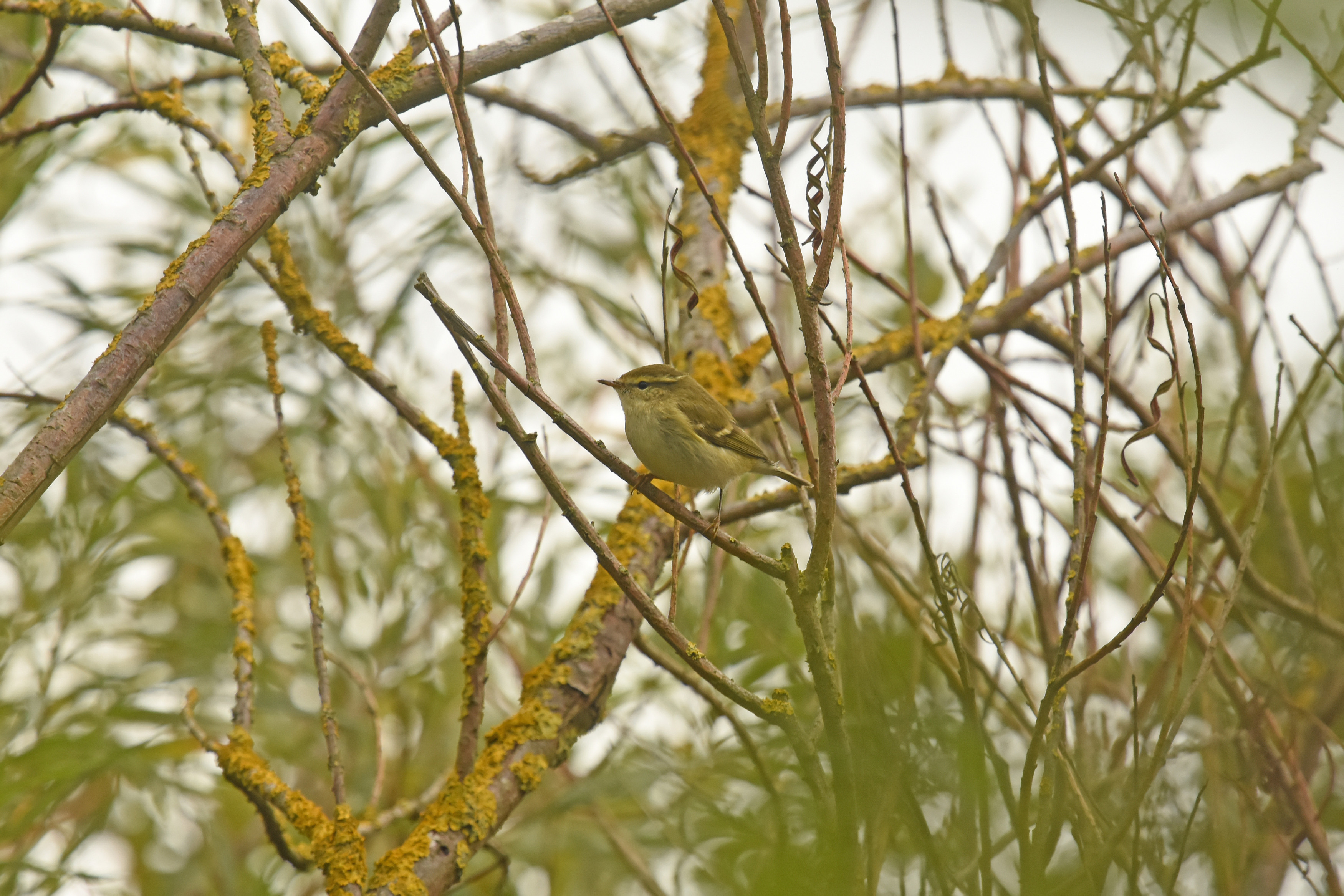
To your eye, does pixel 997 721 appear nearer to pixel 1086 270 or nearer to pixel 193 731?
pixel 1086 270

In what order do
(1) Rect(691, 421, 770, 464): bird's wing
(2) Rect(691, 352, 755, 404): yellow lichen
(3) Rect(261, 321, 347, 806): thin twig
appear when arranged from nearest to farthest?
1. (3) Rect(261, 321, 347, 806): thin twig
2. (2) Rect(691, 352, 755, 404): yellow lichen
3. (1) Rect(691, 421, 770, 464): bird's wing

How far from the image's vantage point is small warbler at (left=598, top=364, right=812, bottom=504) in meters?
2.77

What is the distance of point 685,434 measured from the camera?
2.87m

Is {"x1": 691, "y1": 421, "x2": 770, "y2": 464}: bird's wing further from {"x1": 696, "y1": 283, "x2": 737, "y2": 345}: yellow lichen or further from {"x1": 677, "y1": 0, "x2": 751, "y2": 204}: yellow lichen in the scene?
{"x1": 677, "y1": 0, "x2": 751, "y2": 204}: yellow lichen

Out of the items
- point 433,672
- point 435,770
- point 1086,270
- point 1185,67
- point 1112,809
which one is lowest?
point 1112,809

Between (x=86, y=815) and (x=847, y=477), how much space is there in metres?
3.23

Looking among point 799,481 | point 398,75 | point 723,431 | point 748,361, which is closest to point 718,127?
point 748,361

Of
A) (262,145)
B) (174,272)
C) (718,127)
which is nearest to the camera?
(174,272)

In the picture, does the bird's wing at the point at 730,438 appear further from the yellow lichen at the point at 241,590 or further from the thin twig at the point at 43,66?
the thin twig at the point at 43,66

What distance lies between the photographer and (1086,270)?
2865mm

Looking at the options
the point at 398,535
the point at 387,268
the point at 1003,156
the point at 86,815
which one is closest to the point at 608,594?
the point at 398,535

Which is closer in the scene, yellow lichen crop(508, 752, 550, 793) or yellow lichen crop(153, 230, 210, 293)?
yellow lichen crop(153, 230, 210, 293)

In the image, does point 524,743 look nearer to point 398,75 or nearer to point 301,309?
point 301,309

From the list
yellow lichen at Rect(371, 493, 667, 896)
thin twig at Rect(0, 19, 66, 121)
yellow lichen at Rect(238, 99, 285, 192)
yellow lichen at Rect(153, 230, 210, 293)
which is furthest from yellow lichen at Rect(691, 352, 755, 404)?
thin twig at Rect(0, 19, 66, 121)
